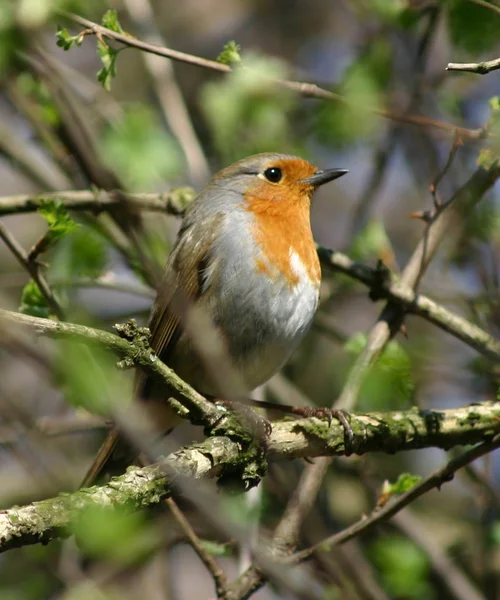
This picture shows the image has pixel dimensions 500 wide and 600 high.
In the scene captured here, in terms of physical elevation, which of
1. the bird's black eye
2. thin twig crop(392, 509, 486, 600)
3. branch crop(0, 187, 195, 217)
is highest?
the bird's black eye

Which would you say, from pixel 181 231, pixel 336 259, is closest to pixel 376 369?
pixel 336 259

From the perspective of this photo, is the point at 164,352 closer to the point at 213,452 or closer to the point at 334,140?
the point at 213,452

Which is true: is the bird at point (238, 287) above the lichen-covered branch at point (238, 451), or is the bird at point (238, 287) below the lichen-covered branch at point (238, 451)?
above

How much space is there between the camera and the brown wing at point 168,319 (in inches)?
153

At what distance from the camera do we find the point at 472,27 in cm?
397

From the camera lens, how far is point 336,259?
4.12m

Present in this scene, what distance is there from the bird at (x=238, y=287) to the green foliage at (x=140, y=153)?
36 centimetres

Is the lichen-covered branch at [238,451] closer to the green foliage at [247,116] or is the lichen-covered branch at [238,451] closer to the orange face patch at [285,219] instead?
the orange face patch at [285,219]

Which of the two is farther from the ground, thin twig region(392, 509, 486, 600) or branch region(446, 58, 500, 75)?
branch region(446, 58, 500, 75)

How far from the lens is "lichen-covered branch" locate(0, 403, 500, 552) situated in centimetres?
217

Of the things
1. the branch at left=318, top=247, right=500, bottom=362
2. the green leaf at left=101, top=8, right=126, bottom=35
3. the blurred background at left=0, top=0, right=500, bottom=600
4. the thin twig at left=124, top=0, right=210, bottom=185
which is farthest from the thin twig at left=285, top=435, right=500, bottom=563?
the thin twig at left=124, top=0, right=210, bottom=185

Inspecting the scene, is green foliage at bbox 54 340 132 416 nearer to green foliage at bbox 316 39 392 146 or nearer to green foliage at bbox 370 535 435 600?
green foliage at bbox 370 535 435 600

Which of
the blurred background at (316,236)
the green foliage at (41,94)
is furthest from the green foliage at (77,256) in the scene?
the green foliage at (41,94)

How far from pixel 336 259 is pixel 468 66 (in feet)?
6.07
